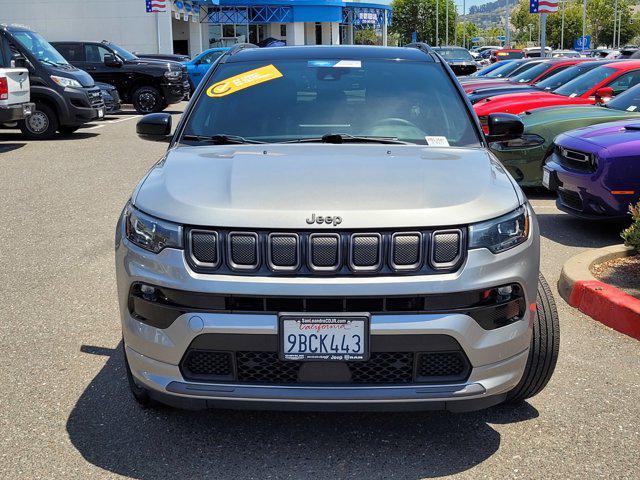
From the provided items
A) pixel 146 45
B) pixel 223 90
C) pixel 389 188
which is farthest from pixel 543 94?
pixel 146 45

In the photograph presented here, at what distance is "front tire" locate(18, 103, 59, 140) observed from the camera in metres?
17.2

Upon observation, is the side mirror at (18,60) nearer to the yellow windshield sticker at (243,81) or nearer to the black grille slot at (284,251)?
the yellow windshield sticker at (243,81)

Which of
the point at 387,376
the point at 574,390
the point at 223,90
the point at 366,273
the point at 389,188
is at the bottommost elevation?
the point at 574,390

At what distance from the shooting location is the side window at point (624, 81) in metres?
13.2

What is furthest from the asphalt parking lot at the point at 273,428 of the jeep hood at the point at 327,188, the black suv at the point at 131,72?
the black suv at the point at 131,72

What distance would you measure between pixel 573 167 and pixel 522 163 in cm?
186

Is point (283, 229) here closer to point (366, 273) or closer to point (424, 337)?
point (366, 273)

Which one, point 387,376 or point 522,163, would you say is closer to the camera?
point 387,376

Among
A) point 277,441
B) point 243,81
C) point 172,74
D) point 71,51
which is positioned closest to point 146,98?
point 172,74

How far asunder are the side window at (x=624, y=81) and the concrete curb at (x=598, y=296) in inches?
288

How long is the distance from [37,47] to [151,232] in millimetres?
15304

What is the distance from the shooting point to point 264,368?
3381mm

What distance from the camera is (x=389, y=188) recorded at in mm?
3562

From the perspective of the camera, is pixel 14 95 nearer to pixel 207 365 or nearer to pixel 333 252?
pixel 207 365
